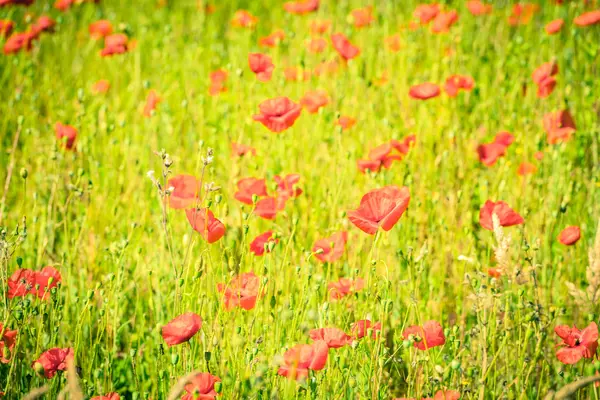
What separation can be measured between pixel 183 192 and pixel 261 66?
2.47ft

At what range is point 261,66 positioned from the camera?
2311 millimetres

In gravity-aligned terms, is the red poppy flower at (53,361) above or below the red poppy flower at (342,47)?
below

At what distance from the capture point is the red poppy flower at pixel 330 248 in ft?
5.62

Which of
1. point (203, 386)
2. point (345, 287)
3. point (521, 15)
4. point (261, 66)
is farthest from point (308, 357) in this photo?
point (521, 15)

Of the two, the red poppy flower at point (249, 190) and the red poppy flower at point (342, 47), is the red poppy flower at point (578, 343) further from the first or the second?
the red poppy flower at point (342, 47)

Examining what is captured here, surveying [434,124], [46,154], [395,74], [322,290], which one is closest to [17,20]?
[46,154]

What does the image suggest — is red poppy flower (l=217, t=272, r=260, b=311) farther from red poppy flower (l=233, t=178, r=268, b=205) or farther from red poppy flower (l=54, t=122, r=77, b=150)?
red poppy flower (l=54, t=122, r=77, b=150)

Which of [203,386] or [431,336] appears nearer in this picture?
[203,386]

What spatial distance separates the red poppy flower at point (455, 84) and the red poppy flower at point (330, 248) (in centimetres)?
100

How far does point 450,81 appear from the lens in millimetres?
2537

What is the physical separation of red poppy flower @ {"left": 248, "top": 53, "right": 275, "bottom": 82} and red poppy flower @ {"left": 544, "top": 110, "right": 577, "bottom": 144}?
3.48ft

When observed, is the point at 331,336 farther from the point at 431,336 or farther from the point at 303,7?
the point at 303,7

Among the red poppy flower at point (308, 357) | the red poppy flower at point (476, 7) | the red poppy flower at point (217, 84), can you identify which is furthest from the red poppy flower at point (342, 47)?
the red poppy flower at point (308, 357)

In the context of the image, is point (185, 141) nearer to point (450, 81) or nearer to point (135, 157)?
point (135, 157)
